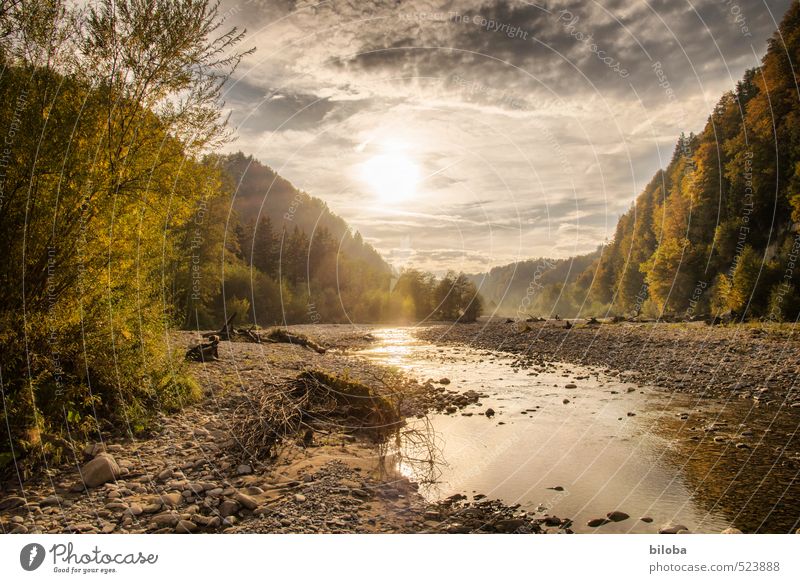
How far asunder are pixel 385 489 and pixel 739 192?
5053 centimetres

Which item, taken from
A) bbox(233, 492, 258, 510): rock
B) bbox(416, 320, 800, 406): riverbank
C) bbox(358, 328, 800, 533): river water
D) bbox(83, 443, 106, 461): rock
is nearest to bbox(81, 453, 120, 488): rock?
bbox(83, 443, 106, 461): rock

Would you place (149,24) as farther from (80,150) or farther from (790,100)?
(790,100)

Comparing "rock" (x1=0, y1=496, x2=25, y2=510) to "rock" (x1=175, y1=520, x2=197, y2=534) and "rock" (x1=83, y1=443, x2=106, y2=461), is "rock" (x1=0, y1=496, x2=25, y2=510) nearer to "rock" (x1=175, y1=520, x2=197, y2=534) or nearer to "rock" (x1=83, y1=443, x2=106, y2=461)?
"rock" (x1=83, y1=443, x2=106, y2=461)

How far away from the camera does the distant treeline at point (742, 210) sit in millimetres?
30359

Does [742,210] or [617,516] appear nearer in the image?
[617,516]

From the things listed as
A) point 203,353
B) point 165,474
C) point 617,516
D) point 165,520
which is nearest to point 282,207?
point 203,353

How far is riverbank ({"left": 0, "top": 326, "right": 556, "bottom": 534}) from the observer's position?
236 inches

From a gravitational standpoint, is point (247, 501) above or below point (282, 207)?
below

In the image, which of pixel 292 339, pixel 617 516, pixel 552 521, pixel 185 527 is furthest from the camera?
pixel 292 339

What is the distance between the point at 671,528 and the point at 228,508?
269 inches

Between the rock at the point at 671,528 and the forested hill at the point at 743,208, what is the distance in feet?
65.7

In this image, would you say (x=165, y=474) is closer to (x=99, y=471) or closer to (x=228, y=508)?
(x=99, y=471)

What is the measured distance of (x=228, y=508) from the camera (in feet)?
20.8
